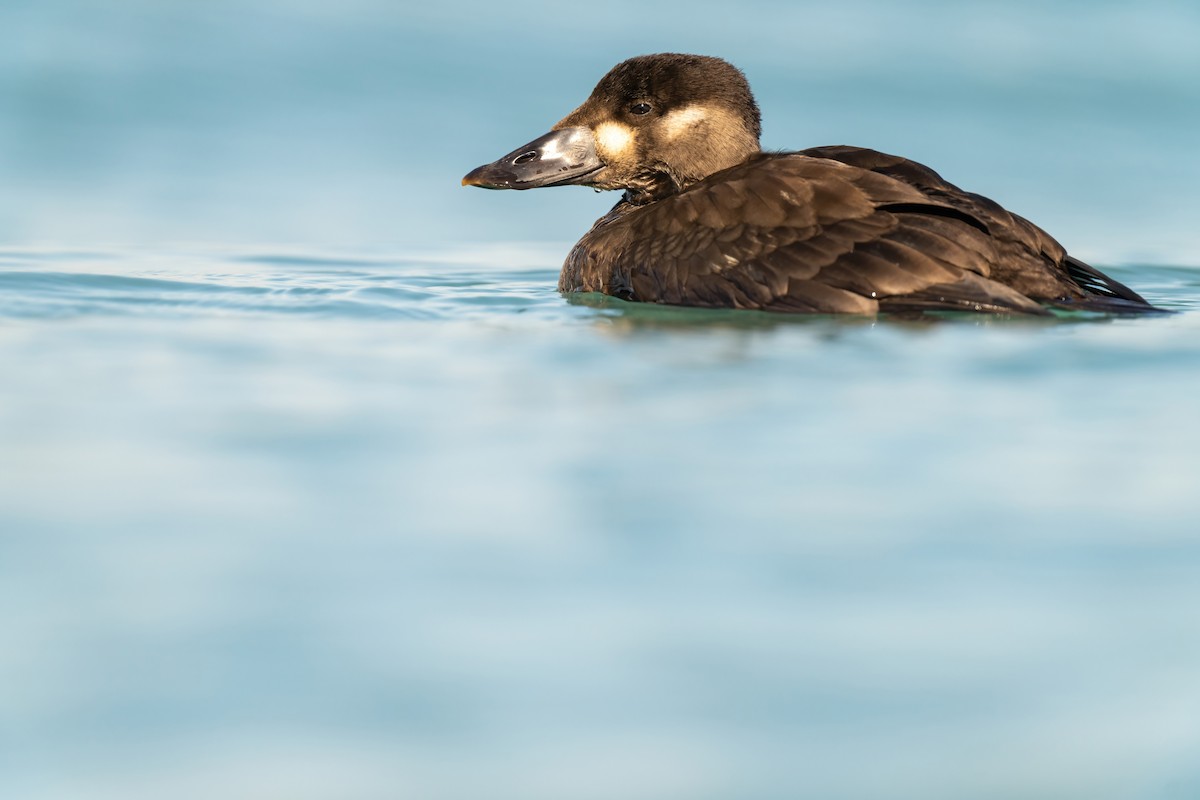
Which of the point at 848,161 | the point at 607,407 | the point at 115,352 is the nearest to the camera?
the point at 607,407

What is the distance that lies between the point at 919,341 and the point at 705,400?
108 centimetres

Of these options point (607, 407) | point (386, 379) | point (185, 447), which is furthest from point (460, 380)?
point (185, 447)

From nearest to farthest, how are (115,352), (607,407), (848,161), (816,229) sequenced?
(607,407) → (115,352) → (816,229) → (848,161)

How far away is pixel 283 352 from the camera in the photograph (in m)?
5.16

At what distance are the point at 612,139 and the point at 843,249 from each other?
148cm

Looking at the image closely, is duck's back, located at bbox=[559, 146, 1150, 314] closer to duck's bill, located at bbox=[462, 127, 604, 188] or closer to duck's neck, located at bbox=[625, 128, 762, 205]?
duck's neck, located at bbox=[625, 128, 762, 205]

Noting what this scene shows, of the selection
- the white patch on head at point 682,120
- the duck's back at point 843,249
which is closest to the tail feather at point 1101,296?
the duck's back at point 843,249

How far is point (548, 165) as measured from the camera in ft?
22.7

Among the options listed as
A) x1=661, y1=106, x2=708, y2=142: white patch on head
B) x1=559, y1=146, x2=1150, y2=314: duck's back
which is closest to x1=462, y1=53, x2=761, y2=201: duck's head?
x1=661, y1=106, x2=708, y2=142: white patch on head

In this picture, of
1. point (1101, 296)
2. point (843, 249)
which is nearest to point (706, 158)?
point (843, 249)

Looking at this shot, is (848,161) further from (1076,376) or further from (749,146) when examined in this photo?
(1076,376)

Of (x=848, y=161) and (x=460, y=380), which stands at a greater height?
(x=848, y=161)

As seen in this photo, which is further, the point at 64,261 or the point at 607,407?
the point at 64,261

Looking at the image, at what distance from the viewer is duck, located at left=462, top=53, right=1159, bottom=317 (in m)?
5.66
